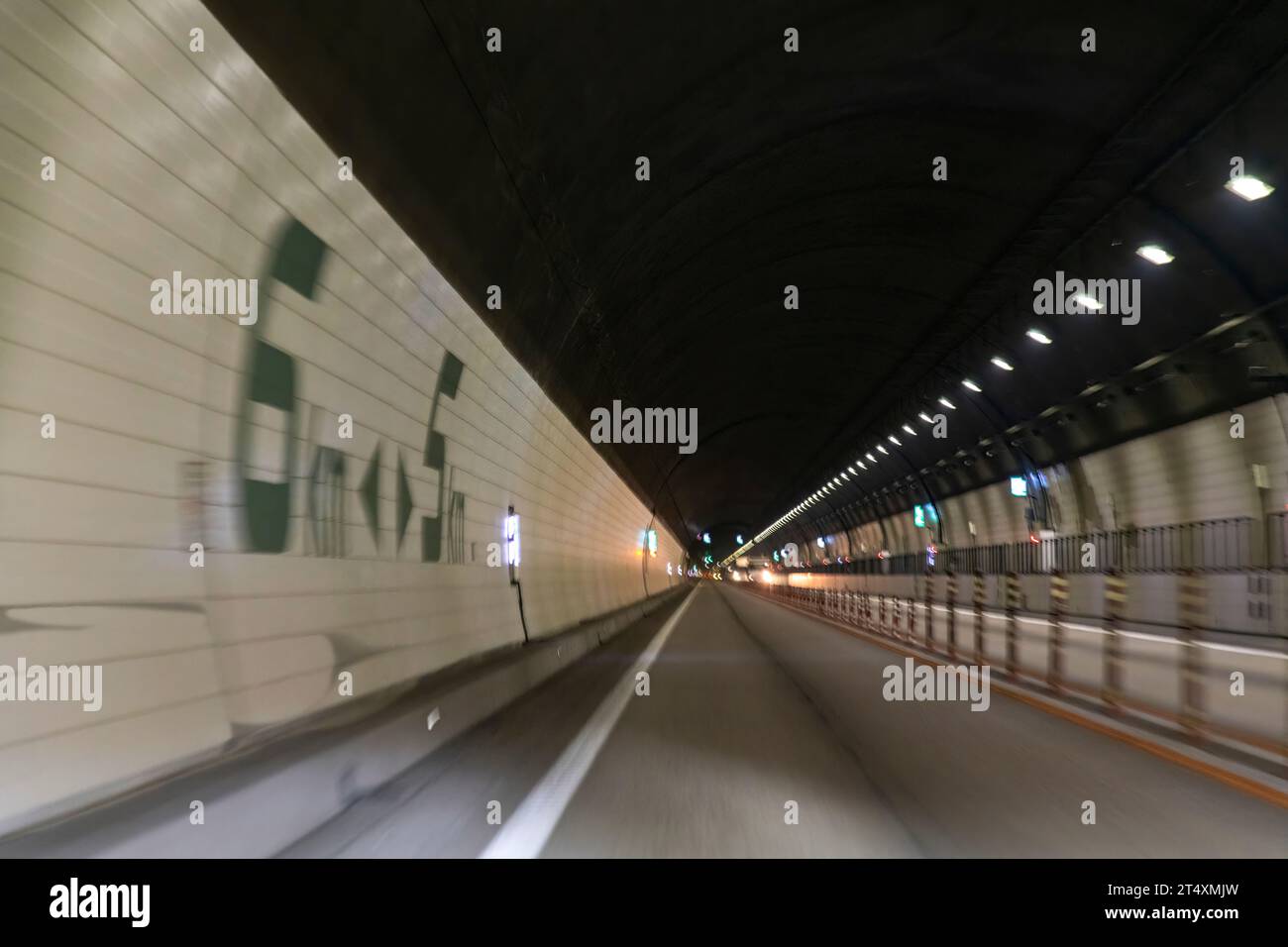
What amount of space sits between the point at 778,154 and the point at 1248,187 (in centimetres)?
639

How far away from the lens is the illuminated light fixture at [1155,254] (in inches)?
704

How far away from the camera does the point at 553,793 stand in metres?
7.15

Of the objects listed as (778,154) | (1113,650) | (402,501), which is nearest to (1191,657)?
(1113,650)

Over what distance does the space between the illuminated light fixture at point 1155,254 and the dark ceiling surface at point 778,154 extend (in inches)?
7.3

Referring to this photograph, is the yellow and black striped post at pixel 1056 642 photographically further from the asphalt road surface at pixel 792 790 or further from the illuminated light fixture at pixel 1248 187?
the illuminated light fixture at pixel 1248 187

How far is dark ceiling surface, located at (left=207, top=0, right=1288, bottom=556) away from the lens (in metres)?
9.02

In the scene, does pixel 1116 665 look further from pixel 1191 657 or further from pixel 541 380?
pixel 541 380

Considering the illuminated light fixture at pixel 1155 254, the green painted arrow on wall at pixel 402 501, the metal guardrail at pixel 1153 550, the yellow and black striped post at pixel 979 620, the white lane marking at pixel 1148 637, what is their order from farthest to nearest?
the metal guardrail at pixel 1153 550 → the illuminated light fixture at pixel 1155 254 → the white lane marking at pixel 1148 637 → the yellow and black striped post at pixel 979 620 → the green painted arrow on wall at pixel 402 501

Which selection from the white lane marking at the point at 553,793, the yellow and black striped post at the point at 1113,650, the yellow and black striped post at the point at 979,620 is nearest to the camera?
the white lane marking at the point at 553,793

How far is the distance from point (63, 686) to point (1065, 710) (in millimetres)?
9430

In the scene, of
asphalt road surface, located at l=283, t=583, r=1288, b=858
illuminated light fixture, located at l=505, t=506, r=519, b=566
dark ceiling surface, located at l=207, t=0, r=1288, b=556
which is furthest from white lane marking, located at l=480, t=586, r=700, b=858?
dark ceiling surface, located at l=207, t=0, r=1288, b=556

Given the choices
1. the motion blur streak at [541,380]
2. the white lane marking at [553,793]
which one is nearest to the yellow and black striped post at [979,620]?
the motion blur streak at [541,380]

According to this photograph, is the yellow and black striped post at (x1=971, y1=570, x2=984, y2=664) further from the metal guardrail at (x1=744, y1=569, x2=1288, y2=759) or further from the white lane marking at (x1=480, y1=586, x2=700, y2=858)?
the white lane marking at (x1=480, y1=586, x2=700, y2=858)

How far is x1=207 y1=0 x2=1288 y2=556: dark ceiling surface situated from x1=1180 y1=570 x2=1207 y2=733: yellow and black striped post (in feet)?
19.5
